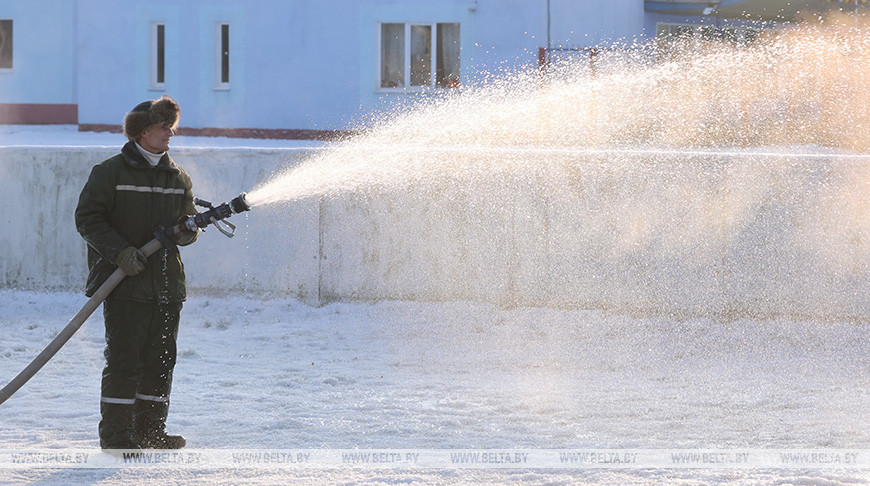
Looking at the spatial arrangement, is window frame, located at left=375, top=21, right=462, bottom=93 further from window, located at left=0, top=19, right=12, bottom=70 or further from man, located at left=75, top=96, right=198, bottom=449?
man, located at left=75, top=96, right=198, bottom=449

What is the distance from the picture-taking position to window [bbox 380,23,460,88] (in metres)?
→ 17.9

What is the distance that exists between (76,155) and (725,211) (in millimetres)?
5029

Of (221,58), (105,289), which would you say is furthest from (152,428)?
(221,58)

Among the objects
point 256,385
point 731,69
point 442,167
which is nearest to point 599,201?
point 442,167

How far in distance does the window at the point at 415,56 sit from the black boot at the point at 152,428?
13.6m

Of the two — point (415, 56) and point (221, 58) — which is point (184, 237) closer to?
point (415, 56)

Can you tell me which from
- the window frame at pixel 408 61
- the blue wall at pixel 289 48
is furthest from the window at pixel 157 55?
the window frame at pixel 408 61

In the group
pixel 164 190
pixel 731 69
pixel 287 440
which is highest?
pixel 731 69

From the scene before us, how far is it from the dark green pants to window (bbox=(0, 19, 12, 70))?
19.9m

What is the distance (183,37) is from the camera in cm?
1845

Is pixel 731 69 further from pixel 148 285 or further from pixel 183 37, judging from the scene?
pixel 148 285

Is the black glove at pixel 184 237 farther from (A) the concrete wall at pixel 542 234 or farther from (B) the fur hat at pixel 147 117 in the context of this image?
(A) the concrete wall at pixel 542 234

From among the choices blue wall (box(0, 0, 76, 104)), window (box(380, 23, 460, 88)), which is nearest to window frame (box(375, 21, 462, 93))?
window (box(380, 23, 460, 88))

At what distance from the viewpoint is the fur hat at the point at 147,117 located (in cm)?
451
